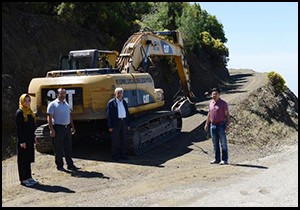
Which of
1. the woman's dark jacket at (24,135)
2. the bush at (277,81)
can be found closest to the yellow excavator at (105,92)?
the woman's dark jacket at (24,135)

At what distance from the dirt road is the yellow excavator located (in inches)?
24.1

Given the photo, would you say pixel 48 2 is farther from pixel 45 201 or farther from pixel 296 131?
pixel 45 201

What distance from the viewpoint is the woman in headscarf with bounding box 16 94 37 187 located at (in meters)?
8.41

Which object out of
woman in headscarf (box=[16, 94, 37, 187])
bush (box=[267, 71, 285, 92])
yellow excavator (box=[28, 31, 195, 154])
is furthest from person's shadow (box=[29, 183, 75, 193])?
bush (box=[267, 71, 285, 92])

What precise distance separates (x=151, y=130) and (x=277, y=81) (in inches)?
613

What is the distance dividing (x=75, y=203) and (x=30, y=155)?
188 centimetres

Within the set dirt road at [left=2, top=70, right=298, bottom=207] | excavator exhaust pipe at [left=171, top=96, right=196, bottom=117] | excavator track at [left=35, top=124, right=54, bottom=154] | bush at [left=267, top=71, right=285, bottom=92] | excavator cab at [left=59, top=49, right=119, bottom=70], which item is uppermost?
excavator cab at [left=59, top=49, right=119, bottom=70]

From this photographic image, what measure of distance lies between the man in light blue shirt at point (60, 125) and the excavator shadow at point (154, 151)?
1421 millimetres

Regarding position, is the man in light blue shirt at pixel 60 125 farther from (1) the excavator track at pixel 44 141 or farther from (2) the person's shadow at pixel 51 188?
(1) the excavator track at pixel 44 141

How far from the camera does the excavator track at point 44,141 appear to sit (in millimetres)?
→ 11234

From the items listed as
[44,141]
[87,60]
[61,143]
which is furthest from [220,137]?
[44,141]

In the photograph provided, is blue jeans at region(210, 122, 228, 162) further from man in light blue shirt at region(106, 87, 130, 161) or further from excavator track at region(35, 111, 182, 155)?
man in light blue shirt at region(106, 87, 130, 161)

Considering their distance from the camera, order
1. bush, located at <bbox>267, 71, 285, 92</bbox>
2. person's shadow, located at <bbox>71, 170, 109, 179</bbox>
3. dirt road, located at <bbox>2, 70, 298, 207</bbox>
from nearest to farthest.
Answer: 1. dirt road, located at <bbox>2, 70, 298, 207</bbox>
2. person's shadow, located at <bbox>71, 170, 109, 179</bbox>
3. bush, located at <bbox>267, 71, 285, 92</bbox>

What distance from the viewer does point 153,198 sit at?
24.6 ft
